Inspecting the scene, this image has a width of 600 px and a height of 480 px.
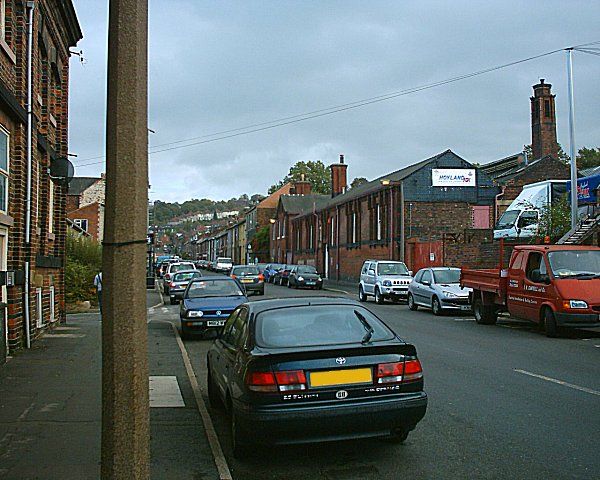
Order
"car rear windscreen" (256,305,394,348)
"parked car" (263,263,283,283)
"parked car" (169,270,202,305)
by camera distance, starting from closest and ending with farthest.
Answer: "car rear windscreen" (256,305,394,348)
"parked car" (169,270,202,305)
"parked car" (263,263,283,283)

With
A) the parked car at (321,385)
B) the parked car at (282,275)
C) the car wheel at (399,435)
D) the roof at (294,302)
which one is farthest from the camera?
the parked car at (282,275)

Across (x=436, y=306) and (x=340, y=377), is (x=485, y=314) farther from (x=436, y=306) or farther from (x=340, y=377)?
(x=340, y=377)

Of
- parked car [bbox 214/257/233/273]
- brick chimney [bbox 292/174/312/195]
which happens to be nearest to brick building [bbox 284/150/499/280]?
parked car [bbox 214/257/233/273]

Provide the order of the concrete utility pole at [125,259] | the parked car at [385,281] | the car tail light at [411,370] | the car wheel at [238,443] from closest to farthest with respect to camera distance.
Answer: the concrete utility pole at [125,259] < the car wheel at [238,443] < the car tail light at [411,370] < the parked car at [385,281]

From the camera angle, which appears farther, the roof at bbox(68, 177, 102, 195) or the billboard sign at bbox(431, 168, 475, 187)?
the roof at bbox(68, 177, 102, 195)

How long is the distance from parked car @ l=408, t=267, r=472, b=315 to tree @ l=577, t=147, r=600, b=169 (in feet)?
168

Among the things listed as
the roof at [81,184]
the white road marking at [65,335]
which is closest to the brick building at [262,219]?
the roof at [81,184]

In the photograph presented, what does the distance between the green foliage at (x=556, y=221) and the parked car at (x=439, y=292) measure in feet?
17.9

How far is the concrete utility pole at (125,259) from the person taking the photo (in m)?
3.80

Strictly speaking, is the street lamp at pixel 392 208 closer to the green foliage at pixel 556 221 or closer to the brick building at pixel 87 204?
the green foliage at pixel 556 221

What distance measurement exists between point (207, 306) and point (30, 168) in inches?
194

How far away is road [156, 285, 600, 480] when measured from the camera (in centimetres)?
603

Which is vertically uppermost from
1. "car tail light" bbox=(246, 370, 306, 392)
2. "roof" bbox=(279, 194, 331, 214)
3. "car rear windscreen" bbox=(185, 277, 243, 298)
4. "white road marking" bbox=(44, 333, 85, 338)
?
"roof" bbox=(279, 194, 331, 214)

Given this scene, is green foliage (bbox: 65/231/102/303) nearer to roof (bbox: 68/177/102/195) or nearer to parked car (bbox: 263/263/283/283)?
parked car (bbox: 263/263/283/283)
